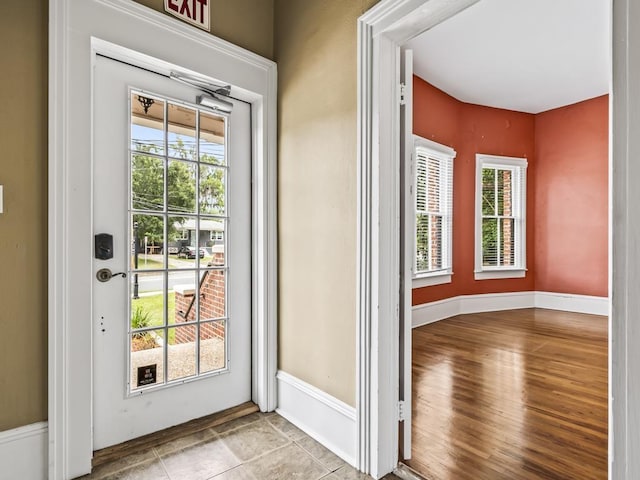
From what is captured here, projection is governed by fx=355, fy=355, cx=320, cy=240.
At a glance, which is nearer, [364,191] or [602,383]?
[364,191]

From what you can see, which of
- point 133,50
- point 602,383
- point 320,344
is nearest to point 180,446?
point 320,344

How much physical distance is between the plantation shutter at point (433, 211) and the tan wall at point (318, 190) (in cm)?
267

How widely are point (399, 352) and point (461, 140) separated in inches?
162

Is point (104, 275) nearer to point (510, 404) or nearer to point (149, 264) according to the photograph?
point (149, 264)

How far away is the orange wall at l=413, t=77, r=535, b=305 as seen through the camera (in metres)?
4.60

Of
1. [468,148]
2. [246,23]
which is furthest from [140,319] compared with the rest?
[468,148]

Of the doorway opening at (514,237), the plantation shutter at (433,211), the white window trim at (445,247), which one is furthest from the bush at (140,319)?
the plantation shutter at (433,211)

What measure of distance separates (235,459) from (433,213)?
12.4ft

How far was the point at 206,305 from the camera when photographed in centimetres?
219

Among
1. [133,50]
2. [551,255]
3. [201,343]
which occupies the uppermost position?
[133,50]

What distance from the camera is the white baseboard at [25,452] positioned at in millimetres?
1521

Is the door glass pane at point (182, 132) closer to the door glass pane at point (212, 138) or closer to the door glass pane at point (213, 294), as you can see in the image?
the door glass pane at point (212, 138)

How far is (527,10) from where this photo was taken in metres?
2.94

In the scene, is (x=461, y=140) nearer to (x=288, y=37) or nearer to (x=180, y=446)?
(x=288, y=37)
